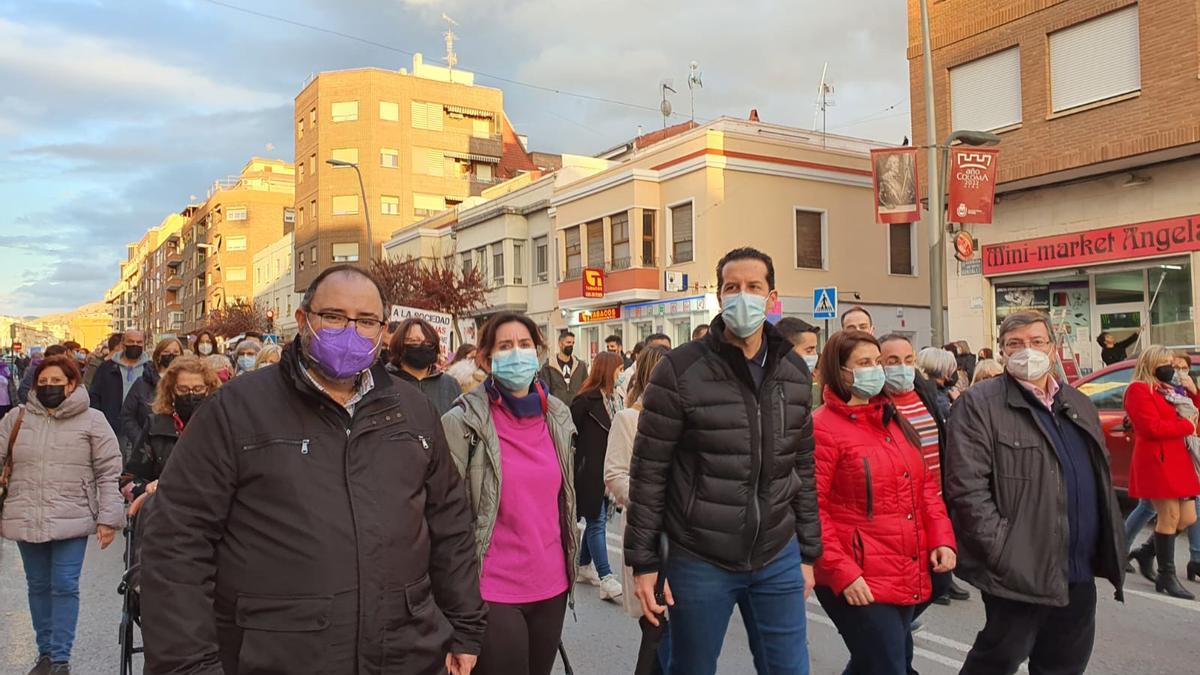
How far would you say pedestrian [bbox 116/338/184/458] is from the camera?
21.7ft

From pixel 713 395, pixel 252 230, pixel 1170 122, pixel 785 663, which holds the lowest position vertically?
pixel 785 663

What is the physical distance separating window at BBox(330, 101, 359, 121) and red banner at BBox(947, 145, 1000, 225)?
4667cm

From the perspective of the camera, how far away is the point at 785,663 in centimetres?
345

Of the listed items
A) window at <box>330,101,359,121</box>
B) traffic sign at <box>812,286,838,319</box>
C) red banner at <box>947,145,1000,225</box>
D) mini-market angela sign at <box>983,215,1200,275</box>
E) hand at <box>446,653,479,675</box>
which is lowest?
hand at <box>446,653,479,675</box>

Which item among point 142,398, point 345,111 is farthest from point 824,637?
point 345,111

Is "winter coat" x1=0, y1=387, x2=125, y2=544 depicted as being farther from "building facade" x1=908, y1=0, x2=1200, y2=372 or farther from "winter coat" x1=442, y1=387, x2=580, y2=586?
"building facade" x1=908, y1=0, x2=1200, y2=372

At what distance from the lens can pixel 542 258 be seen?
35344 millimetres

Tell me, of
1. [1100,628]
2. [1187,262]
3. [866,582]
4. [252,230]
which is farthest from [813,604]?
[252,230]

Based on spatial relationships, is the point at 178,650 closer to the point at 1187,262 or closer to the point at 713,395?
the point at 713,395

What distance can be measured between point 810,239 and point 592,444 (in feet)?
75.1

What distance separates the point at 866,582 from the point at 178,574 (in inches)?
105

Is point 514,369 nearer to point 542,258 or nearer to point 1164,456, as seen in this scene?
point 1164,456

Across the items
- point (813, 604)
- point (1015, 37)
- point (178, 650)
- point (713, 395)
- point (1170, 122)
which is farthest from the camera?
point (1015, 37)

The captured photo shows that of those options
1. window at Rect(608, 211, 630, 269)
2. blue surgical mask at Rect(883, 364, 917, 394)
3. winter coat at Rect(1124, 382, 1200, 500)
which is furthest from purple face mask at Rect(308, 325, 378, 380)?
window at Rect(608, 211, 630, 269)
